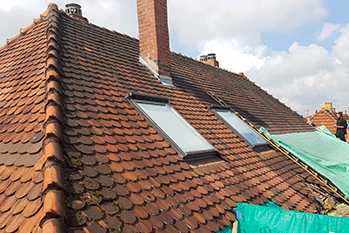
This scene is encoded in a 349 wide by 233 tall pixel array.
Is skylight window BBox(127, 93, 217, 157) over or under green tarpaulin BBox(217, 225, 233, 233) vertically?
over

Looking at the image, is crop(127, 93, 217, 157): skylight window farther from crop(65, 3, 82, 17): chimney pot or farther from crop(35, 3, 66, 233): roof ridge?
crop(65, 3, 82, 17): chimney pot

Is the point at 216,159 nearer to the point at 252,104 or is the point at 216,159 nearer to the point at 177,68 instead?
the point at 177,68

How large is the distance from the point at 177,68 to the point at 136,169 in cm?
607

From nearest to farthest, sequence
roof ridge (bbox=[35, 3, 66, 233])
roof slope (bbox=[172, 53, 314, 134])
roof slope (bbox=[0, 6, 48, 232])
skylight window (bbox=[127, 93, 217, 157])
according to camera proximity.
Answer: roof ridge (bbox=[35, 3, 66, 233])
roof slope (bbox=[0, 6, 48, 232])
skylight window (bbox=[127, 93, 217, 157])
roof slope (bbox=[172, 53, 314, 134])

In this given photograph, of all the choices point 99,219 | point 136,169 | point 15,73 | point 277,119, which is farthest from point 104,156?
point 277,119

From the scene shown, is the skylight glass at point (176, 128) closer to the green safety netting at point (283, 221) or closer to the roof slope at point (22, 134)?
the green safety netting at point (283, 221)

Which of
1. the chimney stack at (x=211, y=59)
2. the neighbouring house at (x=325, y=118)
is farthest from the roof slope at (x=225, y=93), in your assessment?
the neighbouring house at (x=325, y=118)

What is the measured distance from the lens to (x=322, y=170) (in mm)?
6848

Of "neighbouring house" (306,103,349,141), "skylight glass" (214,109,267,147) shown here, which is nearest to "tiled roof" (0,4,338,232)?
"skylight glass" (214,109,267,147)

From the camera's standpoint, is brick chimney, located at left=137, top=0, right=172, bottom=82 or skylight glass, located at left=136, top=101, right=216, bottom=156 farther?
brick chimney, located at left=137, top=0, right=172, bottom=82

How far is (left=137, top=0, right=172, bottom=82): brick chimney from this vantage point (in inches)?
263

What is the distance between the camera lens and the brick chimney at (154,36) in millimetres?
6668

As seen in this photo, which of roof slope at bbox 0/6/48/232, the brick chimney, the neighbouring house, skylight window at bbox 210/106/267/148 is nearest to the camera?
roof slope at bbox 0/6/48/232

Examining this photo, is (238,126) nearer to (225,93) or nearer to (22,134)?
(225,93)
